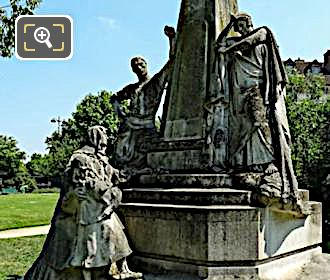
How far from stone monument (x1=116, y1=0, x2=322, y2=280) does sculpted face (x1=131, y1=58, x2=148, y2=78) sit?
535 mm

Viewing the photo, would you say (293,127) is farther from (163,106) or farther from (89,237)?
(89,237)

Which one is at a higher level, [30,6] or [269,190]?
[30,6]

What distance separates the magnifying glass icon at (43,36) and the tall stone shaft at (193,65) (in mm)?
2023

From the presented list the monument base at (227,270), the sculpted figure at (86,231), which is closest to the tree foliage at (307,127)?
the monument base at (227,270)

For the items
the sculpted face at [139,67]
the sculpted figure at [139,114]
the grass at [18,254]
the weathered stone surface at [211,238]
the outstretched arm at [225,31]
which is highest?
the outstretched arm at [225,31]

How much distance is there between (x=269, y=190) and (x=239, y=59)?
1.96m

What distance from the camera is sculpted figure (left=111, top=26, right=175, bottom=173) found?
7.88m

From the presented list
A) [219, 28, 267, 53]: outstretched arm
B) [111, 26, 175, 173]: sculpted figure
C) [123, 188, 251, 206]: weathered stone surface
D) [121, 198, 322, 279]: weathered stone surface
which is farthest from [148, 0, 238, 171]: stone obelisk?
[121, 198, 322, 279]: weathered stone surface

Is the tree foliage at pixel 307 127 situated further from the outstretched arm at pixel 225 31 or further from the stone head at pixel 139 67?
the outstretched arm at pixel 225 31

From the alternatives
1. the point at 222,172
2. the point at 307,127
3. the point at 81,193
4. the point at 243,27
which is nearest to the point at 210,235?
the point at 222,172

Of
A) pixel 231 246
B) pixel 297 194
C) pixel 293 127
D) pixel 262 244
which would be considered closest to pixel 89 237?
pixel 231 246

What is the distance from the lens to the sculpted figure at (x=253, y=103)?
21.1 feet

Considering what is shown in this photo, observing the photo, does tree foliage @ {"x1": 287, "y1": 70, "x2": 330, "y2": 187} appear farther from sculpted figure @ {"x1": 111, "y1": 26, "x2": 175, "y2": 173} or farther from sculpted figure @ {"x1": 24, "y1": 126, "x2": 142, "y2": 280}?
sculpted figure @ {"x1": 24, "y1": 126, "x2": 142, "y2": 280}

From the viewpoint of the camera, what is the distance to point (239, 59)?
6.86m
